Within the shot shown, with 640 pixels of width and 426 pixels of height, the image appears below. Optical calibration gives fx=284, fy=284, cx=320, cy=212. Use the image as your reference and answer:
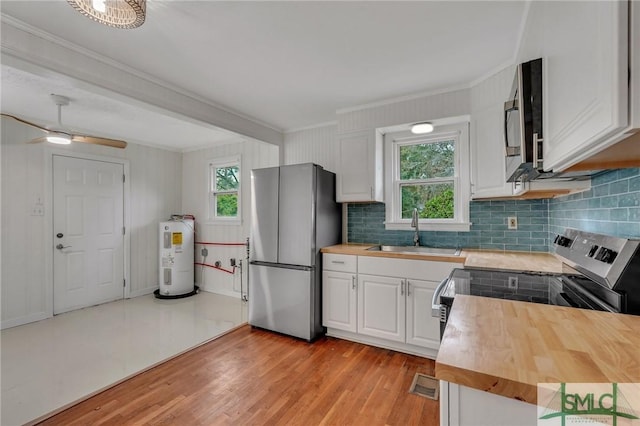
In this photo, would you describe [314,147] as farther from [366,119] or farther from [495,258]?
[495,258]

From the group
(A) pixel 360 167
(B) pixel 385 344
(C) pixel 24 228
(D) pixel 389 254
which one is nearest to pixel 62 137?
(C) pixel 24 228

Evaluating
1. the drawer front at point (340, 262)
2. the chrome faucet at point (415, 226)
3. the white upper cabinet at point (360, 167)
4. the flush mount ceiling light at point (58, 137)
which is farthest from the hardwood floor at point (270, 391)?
the flush mount ceiling light at point (58, 137)

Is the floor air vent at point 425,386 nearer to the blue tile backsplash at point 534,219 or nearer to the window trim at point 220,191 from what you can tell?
the blue tile backsplash at point 534,219

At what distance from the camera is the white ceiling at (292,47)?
1.61m

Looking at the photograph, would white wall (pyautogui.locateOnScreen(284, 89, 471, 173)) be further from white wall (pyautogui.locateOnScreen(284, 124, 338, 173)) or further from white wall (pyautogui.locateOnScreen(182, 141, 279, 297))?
white wall (pyautogui.locateOnScreen(182, 141, 279, 297))

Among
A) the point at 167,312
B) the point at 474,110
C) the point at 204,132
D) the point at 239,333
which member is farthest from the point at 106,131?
the point at 474,110

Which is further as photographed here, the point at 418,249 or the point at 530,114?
the point at 418,249

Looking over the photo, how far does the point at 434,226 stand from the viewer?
2928 millimetres

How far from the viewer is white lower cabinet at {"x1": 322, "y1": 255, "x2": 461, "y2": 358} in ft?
8.02

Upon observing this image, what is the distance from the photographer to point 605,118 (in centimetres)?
62

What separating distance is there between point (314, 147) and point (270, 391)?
2.69 meters

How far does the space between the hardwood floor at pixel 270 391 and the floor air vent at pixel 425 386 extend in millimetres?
50

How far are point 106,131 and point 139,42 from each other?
2740mm

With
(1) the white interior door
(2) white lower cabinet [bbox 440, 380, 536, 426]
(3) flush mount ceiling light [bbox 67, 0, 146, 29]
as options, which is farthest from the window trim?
(2) white lower cabinet [bbox 440, 380, 536, 426]
